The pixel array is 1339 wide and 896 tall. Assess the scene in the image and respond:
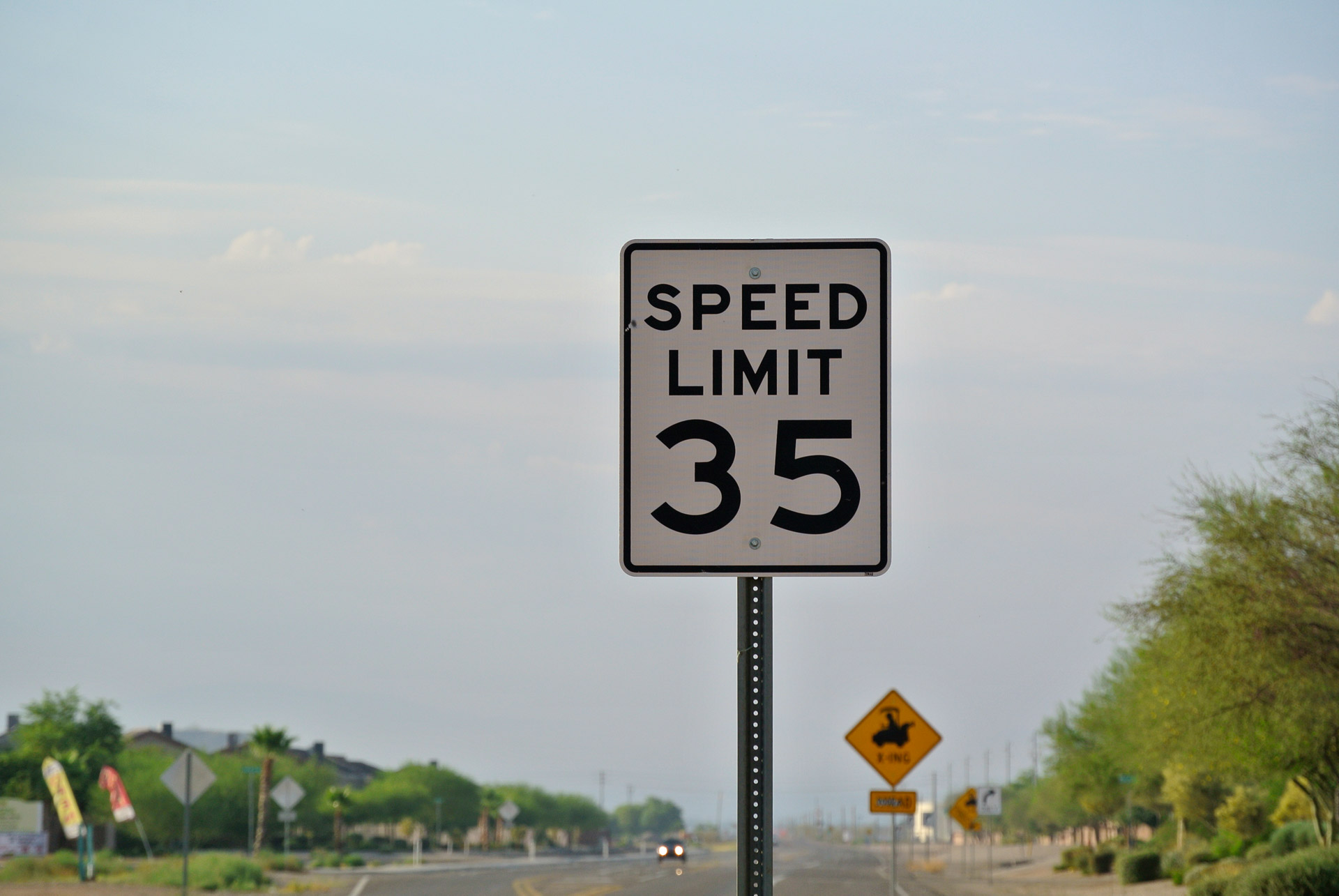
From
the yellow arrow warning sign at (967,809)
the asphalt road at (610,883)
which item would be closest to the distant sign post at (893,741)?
the asphalt road at (610,883)

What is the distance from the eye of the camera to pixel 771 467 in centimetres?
347

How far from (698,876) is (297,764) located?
62939mm

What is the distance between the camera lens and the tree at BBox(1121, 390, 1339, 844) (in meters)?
22.8

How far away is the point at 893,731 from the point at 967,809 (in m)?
17.6

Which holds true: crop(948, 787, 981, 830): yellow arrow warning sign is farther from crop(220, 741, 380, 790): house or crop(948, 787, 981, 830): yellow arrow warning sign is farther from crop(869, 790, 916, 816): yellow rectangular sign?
crop(220, 741, 380, 790): house

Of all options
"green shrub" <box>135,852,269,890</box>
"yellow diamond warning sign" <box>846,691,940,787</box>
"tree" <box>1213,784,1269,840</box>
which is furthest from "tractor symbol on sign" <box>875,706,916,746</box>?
"tree" <box>1213,784,1269,840</box>

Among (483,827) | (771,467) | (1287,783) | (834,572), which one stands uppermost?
(771,467)

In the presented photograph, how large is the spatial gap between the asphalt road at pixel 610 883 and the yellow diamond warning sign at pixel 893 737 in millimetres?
10513

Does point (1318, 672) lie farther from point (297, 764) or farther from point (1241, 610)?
point (297, 764)

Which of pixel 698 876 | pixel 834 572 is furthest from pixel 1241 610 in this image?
pixel 698 876

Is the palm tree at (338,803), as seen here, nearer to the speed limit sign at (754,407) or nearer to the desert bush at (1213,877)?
the desert bush at (1213,877)

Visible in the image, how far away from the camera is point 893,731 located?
22.3 metres

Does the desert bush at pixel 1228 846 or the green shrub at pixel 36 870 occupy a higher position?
the desert bush at pixel 1228 846

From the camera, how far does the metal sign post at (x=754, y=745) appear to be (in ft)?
11.1
